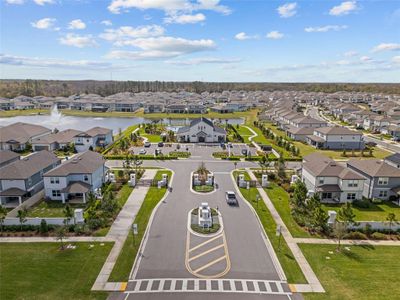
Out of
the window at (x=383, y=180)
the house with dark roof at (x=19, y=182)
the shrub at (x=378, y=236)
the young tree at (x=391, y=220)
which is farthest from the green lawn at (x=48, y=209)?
the window at (x=383, y=180)

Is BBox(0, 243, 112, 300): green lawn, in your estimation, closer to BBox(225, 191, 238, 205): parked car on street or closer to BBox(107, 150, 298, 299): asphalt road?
BBox(107, 150, 298, 299): asphalt road

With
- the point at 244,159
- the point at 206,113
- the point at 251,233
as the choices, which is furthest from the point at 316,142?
the point at 206,113

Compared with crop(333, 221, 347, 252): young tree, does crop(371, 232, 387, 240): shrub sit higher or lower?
lower

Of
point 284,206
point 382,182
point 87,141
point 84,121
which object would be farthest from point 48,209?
point 84,121

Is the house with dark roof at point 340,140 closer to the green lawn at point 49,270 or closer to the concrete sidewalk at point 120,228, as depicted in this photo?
the concrete sidewalk at point 120,228

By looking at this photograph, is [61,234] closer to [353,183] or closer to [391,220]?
[391,220]

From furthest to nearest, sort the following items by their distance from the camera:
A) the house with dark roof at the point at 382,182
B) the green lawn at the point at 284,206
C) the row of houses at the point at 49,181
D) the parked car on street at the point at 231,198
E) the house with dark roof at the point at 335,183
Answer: the house with dark roof at the point at 382,182
the house with dark roof at the point at 335,183
the parked car on street at the point at 231,198
the row of houses at the point at 49,181
the green lawn at the point at 284,206

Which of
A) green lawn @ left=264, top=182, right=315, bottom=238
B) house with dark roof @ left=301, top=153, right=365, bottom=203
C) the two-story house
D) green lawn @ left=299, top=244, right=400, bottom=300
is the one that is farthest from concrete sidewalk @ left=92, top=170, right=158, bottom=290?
the two-story house
